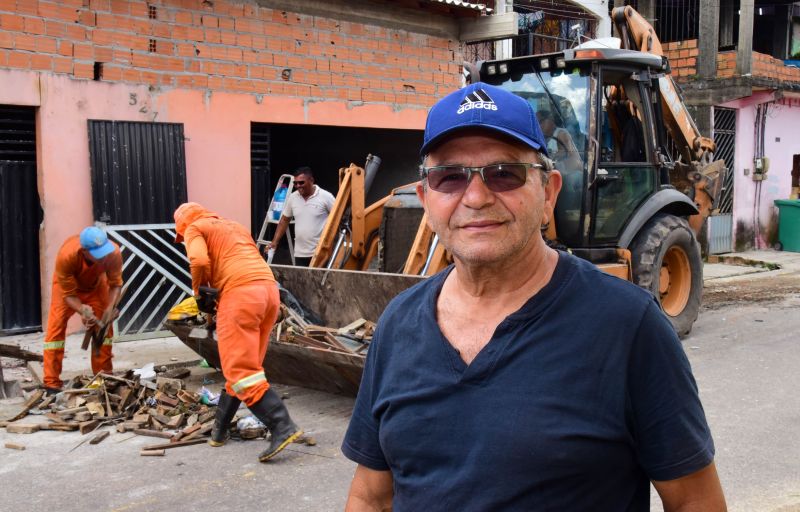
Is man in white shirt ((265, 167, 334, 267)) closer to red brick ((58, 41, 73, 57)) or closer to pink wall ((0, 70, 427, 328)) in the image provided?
pink wall ((0, 70, 427, 328))

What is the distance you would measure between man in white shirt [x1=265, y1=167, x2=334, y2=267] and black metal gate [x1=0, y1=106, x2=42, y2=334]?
2.49 meters

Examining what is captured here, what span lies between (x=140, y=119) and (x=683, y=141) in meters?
6.19

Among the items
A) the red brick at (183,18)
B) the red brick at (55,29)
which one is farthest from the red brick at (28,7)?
the red brick at (183,18)

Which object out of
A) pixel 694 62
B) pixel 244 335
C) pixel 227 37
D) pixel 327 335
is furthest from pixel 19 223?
pixel 694 62

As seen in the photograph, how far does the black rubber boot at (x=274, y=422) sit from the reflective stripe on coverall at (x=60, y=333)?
2.46 m

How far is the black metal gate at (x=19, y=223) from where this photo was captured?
340 inches

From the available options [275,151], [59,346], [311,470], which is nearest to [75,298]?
[59,346]

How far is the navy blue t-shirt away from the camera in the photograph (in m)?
1.63

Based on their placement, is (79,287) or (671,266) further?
(671,266)

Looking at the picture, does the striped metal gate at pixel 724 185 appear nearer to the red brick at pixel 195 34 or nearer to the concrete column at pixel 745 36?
the concrete column at pixel 745 36

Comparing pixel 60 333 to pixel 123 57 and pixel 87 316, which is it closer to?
pixel 87 316

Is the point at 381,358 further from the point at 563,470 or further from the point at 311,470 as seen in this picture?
the point at 311,470

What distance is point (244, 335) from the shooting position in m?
5.55

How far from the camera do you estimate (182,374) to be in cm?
754
